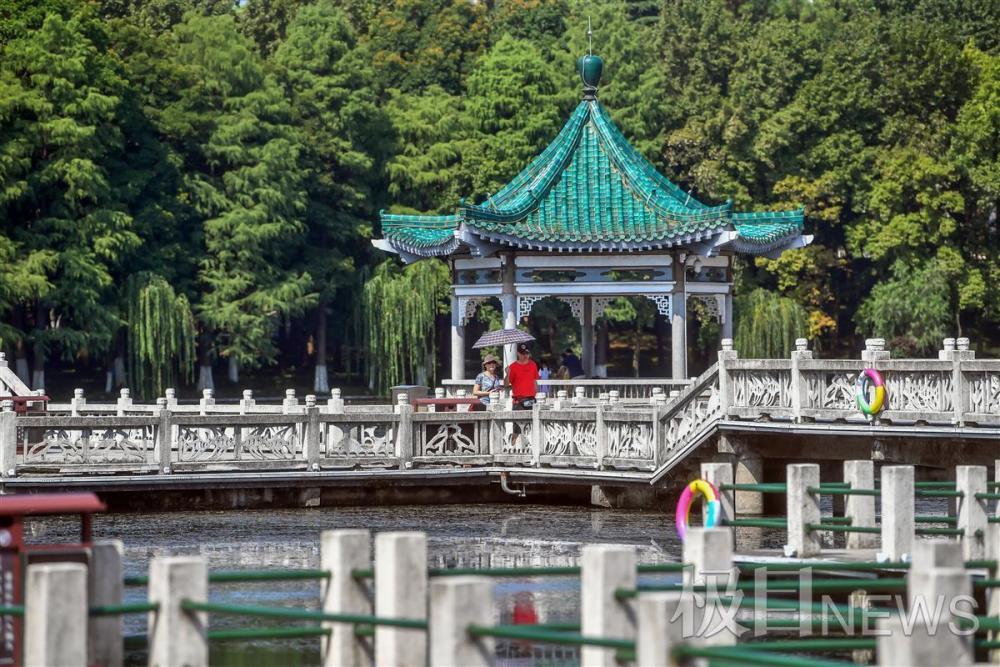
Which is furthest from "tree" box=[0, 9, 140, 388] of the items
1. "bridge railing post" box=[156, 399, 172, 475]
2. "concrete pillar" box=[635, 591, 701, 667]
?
"concrete pillar" box=[635, 591, 701, 667]

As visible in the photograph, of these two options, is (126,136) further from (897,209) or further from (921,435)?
(921,435)

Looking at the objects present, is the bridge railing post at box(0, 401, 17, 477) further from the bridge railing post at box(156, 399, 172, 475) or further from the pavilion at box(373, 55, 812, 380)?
the pavilion at box(373, 55, 812, 380)

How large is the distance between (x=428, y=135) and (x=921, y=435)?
41.3 m

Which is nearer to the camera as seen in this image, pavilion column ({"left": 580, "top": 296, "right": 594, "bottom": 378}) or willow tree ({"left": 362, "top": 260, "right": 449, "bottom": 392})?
pavilion column ({"left": 580, "top": 296, "right": 594, "bottom": 378})

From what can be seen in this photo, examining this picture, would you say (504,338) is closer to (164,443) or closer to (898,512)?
(164,443)

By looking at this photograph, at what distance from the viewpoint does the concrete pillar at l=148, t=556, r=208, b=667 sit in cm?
960

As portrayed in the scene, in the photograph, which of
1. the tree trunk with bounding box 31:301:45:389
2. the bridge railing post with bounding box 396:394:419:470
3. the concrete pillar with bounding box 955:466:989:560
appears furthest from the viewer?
the tree trunk with bounding box 31:301:45:389

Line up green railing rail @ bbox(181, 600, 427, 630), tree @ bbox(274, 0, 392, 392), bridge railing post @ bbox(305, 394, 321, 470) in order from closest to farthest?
green railing rail @ bbox(181, 600, 427, 630) < bridge railing post @ bbox(305, 394, 321, 470) < tree @ bbox(274, 0, 392, 392)

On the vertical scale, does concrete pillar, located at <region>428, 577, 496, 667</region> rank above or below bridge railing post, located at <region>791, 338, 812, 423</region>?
below

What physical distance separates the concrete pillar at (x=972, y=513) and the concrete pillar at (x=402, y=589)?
704 centimetres

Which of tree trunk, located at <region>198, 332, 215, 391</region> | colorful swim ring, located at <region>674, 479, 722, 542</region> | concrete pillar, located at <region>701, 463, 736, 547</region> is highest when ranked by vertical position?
tree trunk, located at <region>198, 332, 215, 391</region>

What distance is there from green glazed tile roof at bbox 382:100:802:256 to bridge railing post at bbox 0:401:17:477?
999 centimetres

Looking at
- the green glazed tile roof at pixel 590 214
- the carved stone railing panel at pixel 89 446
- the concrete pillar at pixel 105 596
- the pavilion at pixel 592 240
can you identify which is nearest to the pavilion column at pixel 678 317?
the pavilion at pixel 592 240

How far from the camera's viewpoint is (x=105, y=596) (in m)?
10.2
